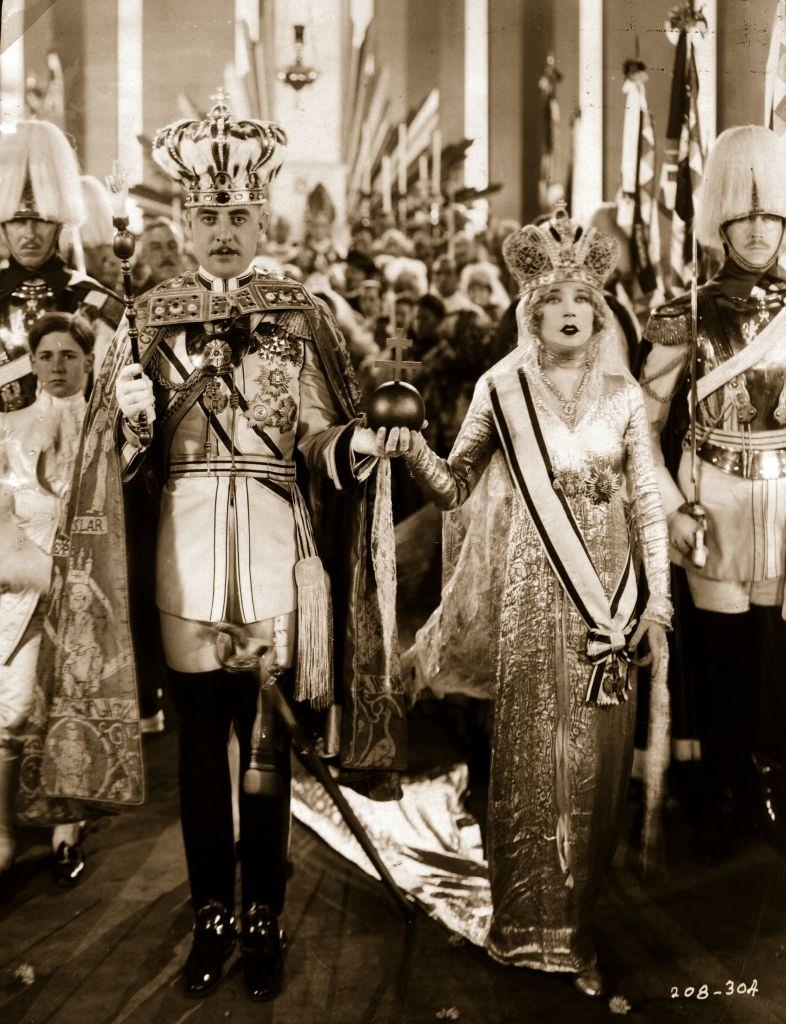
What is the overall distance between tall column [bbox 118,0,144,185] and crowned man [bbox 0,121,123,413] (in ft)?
0.72

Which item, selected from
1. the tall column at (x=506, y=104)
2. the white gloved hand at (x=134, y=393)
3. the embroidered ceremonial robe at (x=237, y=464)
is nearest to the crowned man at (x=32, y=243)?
the embroidered ceremonial robe at (x=237, y=464)

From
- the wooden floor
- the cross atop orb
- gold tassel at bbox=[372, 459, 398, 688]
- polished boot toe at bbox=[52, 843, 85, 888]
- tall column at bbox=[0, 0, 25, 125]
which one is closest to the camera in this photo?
the cross atop orb

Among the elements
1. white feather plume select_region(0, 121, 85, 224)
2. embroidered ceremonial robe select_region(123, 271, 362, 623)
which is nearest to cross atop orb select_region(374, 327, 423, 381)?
embroidered ceremonial robe select_region(123, 271, 362, 623)

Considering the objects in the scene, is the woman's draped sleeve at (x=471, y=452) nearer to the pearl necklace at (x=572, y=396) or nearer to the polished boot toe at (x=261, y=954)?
the pearl necklace at (x=572, y=396)

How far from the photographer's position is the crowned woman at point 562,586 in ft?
10.0

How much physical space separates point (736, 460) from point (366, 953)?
2.08 metres

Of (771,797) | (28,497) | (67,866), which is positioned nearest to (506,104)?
(28,497)

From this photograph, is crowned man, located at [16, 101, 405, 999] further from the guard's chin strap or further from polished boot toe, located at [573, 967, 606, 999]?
the guard's chin strap

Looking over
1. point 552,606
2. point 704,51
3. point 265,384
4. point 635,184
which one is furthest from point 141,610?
point 704,51

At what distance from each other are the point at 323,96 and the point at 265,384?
1349mm

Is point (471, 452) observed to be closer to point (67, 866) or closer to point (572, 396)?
point (572, 396)

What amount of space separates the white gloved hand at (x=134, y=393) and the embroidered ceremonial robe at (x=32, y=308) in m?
0.75

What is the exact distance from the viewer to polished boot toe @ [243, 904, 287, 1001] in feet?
9.92

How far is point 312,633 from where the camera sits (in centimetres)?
307
